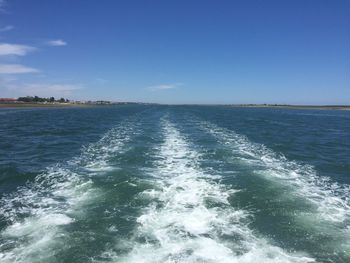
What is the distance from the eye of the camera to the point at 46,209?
10359 millimetres

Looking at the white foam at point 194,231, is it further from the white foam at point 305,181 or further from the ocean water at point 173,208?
the white foam at point 305,181

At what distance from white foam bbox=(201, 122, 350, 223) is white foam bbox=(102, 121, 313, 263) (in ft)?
9.51

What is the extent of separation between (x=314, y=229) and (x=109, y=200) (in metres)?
6.78

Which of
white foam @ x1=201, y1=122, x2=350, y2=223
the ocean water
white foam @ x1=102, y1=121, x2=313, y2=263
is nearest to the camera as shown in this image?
white foam @ x1=102, y1=121, x2=313, y2=263

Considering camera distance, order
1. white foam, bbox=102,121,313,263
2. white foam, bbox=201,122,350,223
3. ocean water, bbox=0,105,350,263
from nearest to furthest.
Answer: white foam, bbox=102,121,313,263 → ocean water, bbox=0,105,350,263 → white foam, bbox=201,122,350,223

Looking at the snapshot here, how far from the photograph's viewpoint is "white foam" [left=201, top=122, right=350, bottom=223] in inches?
417

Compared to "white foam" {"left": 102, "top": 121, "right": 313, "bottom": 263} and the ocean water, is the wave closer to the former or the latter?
the ocean water

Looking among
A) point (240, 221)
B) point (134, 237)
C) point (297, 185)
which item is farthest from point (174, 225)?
point (297, 185)

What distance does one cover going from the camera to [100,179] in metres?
13.9

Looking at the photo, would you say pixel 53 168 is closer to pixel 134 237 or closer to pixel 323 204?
pixel 134 237

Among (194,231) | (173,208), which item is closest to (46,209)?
(173,208)

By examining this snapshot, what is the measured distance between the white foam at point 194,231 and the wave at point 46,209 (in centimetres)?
183

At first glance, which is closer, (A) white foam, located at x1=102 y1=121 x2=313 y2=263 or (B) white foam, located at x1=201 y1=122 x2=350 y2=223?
(A) white foam, located at x1=102 y1=121 x2=313 y2=263

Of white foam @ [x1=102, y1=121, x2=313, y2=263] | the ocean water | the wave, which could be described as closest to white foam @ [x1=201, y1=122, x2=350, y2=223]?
the ocean water
